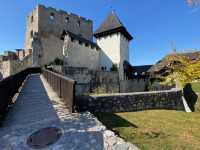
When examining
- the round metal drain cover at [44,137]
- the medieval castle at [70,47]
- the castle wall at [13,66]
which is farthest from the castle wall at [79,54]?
the round metal drain cover at [44,137]

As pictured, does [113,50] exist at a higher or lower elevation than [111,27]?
lower

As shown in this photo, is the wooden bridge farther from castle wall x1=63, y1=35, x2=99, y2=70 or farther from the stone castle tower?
the stone castle tower

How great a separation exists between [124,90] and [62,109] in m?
22.3

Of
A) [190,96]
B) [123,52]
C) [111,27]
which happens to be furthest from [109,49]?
[190,96]

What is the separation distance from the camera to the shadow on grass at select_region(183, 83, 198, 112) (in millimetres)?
15711

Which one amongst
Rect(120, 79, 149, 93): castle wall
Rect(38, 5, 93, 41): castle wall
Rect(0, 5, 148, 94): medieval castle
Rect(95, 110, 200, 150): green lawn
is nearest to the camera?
Rect(95, 110, 200, 150): green lawn

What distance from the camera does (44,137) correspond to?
5117 millimetres

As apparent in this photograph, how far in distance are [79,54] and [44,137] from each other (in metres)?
22.9

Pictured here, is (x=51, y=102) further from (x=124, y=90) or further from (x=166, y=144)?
(x=124, y=90)

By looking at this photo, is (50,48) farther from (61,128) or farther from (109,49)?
(61,128)

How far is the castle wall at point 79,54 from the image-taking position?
26.3 m

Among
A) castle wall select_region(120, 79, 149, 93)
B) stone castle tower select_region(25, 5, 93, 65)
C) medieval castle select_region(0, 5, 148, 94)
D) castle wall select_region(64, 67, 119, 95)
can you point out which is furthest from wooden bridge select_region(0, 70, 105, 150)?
stone castle tower select_region(25, 5, 93, 65)

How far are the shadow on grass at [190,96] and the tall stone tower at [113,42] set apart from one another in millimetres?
12744

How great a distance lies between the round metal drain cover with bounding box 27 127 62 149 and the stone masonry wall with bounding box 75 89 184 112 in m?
2.58
